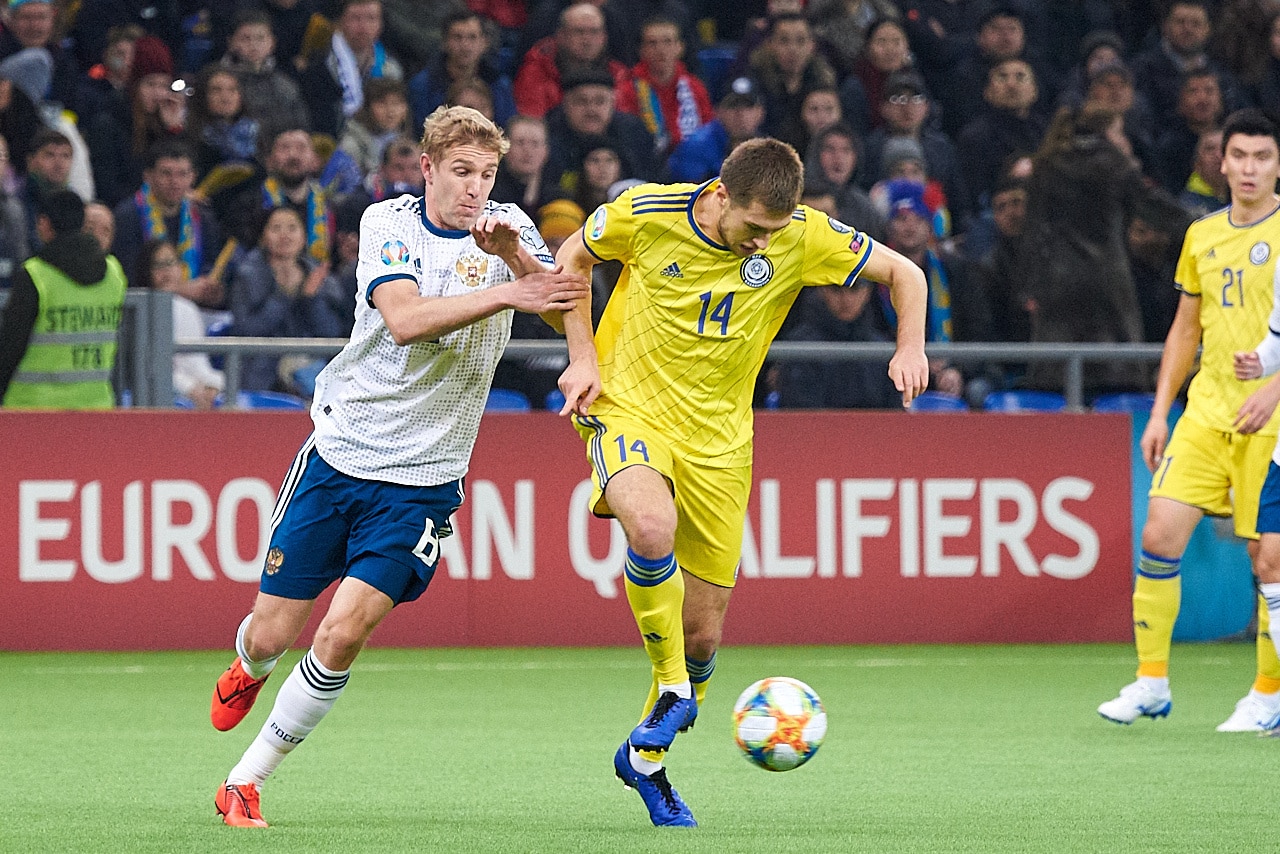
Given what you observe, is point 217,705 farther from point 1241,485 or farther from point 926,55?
point 926,55

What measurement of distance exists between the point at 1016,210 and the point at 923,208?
0.63 m

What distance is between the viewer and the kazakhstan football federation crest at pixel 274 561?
6.05 m

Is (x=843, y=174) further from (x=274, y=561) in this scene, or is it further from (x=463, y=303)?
(x=463, y=303)

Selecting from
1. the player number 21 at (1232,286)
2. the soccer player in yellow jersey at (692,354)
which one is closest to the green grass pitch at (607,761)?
the soccer player in yellow jersey at (692,354)

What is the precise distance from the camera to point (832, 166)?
1344 cm

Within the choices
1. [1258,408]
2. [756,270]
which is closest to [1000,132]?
[1258,408]

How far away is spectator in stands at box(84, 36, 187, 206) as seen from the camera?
13680mm

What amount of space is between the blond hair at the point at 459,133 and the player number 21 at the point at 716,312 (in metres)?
0.87

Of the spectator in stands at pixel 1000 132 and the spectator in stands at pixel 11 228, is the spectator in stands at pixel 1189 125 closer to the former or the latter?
the spectator in stands at pixel 1000 132

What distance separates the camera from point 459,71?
14.0 metres

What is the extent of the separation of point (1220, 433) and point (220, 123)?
24.8 ft

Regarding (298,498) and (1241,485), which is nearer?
(298,498)

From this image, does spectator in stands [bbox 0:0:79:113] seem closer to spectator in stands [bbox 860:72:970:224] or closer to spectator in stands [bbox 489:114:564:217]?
spectator in stands [bbox 489:114:564:217]

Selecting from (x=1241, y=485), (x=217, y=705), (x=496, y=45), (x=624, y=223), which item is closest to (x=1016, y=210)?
(x=496, y=45)
